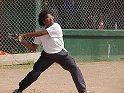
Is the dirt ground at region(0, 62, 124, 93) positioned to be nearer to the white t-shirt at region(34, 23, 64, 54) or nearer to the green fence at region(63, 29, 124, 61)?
the green fence at region(63, 29, 124, 61)

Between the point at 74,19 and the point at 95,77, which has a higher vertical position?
the point at 74,19

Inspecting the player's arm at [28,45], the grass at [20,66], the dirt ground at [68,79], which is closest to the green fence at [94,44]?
the dirt ground at [68,79]

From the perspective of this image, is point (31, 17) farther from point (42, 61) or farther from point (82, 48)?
point (42, 61)

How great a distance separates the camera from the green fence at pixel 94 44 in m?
10.8

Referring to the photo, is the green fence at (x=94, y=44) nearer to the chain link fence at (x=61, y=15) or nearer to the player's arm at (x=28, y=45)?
the chain link fence at (x=61, y=15)

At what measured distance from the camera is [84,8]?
11.3 m

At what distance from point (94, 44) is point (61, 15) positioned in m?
1.18

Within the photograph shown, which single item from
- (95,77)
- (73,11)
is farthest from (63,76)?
(73,11)

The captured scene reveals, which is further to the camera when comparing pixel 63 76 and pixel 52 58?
pixel 63 76

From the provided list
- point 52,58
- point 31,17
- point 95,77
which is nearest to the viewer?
point 52,58

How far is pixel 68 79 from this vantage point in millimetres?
8312

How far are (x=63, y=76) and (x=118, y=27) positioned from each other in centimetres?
364

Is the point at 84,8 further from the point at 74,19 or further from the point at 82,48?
the point at 82,48

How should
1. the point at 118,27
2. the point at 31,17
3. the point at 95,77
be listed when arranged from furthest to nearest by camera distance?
the point at 118,27 → the point at 31,17 → the point at 95,77
